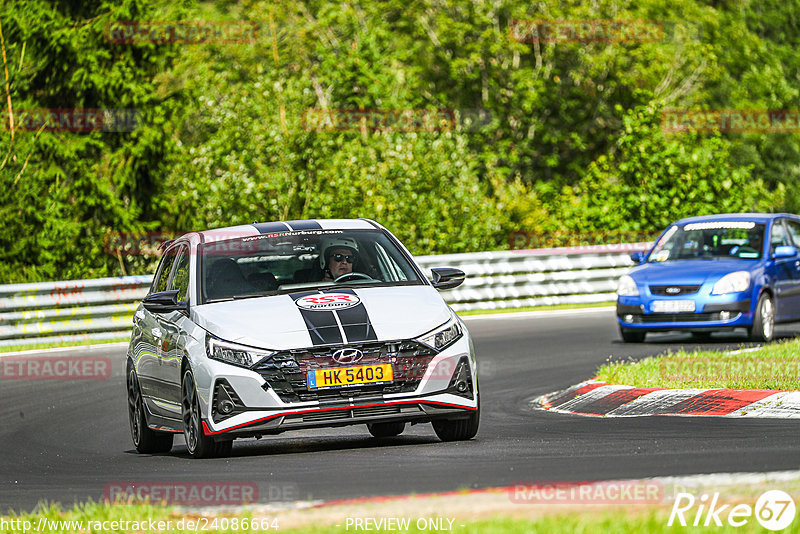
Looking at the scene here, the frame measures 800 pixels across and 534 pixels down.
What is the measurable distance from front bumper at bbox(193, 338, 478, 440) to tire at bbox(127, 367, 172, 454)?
177cm

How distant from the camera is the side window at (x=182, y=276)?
10672 mm

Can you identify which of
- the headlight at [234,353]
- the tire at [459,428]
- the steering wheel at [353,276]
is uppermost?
the steering wheel at [353,276]

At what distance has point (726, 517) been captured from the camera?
5969 mm

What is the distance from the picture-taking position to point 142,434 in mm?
11203

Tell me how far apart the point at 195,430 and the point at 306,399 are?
923mm

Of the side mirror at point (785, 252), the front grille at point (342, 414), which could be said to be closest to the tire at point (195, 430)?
the front grille at point (342, 414)

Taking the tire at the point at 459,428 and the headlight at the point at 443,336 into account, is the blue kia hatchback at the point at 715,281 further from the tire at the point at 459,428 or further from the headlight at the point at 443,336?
the headlight at the point at 443,336

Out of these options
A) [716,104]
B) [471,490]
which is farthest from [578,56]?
[471,490]

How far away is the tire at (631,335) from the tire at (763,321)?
141 cm

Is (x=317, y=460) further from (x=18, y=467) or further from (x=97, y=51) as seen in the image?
(x=97, y=51)

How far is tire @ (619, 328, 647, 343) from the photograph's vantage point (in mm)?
18594

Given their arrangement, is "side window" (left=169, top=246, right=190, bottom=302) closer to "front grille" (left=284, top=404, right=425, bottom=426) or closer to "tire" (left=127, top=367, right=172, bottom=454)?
"tire" (left=127, top=367, right=172, bottom=454)

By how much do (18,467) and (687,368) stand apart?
20.3 feet

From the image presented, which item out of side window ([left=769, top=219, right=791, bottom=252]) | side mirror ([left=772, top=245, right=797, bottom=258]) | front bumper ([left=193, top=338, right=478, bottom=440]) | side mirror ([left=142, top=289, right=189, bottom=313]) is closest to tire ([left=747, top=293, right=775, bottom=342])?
side mirror ([left=772, top=245, right=797, bottom=258])
